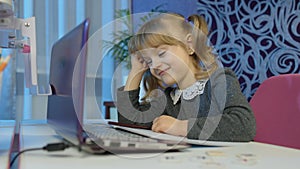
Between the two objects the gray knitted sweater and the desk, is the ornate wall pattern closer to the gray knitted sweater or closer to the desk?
the gray knitted sweater

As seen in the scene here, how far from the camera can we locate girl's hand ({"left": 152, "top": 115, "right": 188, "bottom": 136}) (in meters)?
0.82

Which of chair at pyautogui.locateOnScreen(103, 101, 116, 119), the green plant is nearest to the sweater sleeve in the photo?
chair at pyautogui.locateOnScreen(103, 101, 116, 119)

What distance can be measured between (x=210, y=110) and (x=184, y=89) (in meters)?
0.17

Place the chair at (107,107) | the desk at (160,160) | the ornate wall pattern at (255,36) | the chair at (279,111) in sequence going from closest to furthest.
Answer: the desk at (160,160), the chair at (279,111), the chair at (107,107), the ornate wall pattern at (255,36)

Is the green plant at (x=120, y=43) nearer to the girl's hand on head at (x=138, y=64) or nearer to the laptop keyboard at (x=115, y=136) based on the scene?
the girl's hand on head at (x=138, y=64)

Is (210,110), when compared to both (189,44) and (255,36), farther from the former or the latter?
(255,36)

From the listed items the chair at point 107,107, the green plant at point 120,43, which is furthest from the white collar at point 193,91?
the green plant at point 120,43

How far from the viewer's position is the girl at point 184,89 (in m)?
0.79

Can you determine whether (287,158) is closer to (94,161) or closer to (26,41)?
(94,161)

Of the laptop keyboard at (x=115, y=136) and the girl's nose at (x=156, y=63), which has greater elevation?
the girl's nose at (x=156, y=63)

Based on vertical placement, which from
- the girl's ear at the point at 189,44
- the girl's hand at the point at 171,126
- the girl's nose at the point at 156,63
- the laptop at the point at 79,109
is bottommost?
the girl's hand at the point at 171,126

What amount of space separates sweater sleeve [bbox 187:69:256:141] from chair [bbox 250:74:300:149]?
214mm

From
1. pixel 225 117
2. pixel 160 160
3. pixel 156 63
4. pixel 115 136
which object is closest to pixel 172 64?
pixel 156 63

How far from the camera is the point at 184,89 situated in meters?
1.09
